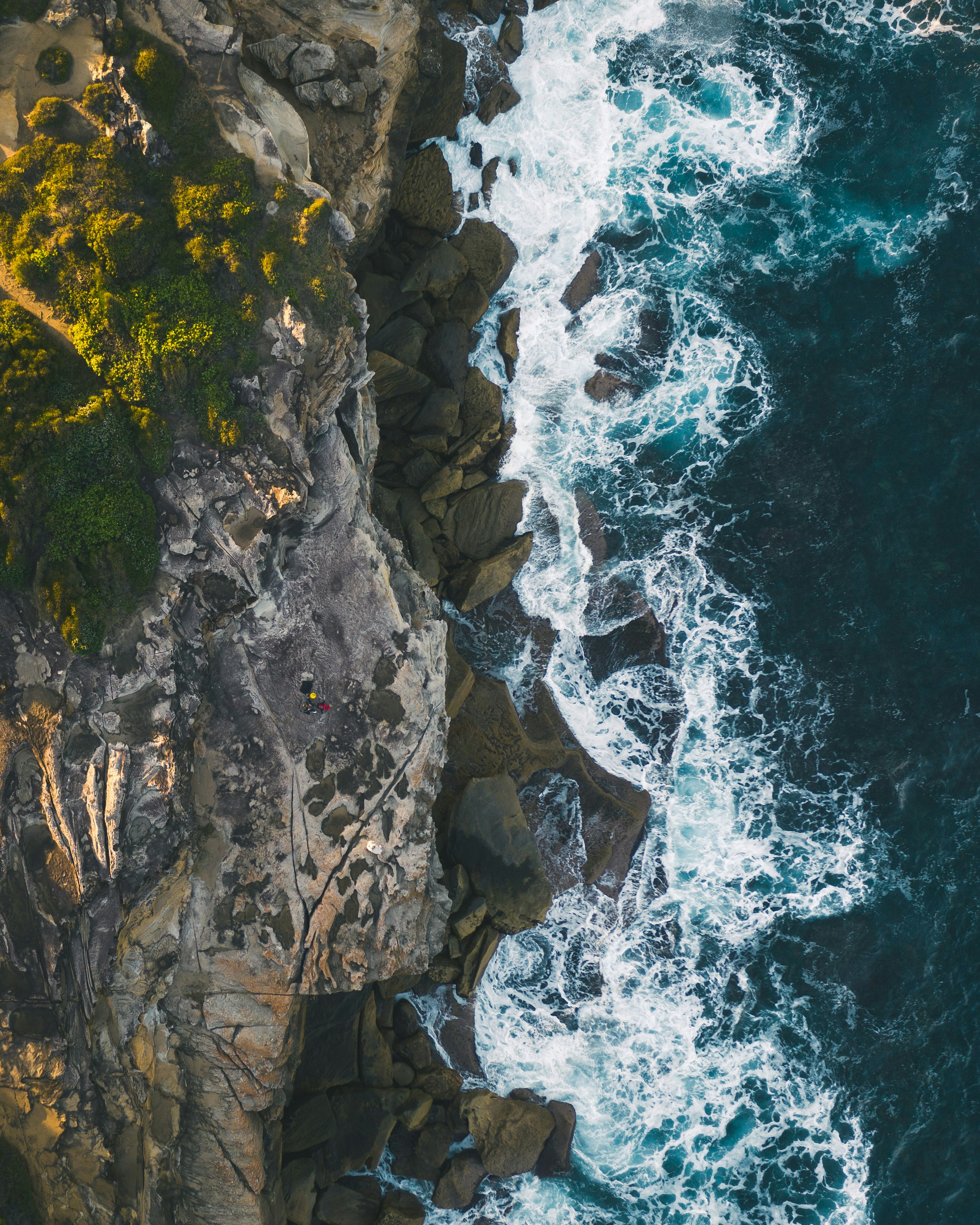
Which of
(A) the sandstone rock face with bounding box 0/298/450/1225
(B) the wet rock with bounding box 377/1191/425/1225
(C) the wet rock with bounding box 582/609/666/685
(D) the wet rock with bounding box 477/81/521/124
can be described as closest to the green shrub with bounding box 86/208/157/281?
(A) the sandstone rock face with bounding box 0/298/450/1225

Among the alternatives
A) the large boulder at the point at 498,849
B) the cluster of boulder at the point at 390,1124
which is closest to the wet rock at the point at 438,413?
the large boulder at the point at 498,849

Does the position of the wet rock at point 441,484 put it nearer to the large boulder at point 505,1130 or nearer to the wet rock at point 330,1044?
the wet rock at point 330,1044

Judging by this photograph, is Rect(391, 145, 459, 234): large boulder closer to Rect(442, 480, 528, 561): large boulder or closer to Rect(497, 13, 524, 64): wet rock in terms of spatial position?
Rect(497, 13, 524, 64): wet rock

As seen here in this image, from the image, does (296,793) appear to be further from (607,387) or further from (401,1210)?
(607,387)

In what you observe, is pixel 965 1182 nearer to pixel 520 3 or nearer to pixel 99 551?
pixel 99 551

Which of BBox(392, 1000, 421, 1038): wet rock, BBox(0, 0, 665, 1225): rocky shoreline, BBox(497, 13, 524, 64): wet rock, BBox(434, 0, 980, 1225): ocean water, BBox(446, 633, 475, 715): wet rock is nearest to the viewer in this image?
BBox(0, 0, 665, 1225): rocky shoreline

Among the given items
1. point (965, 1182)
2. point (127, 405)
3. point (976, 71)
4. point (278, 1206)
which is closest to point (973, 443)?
point (976, 71)

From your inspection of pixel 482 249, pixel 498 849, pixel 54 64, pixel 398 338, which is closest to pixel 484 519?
pixel 398 338
